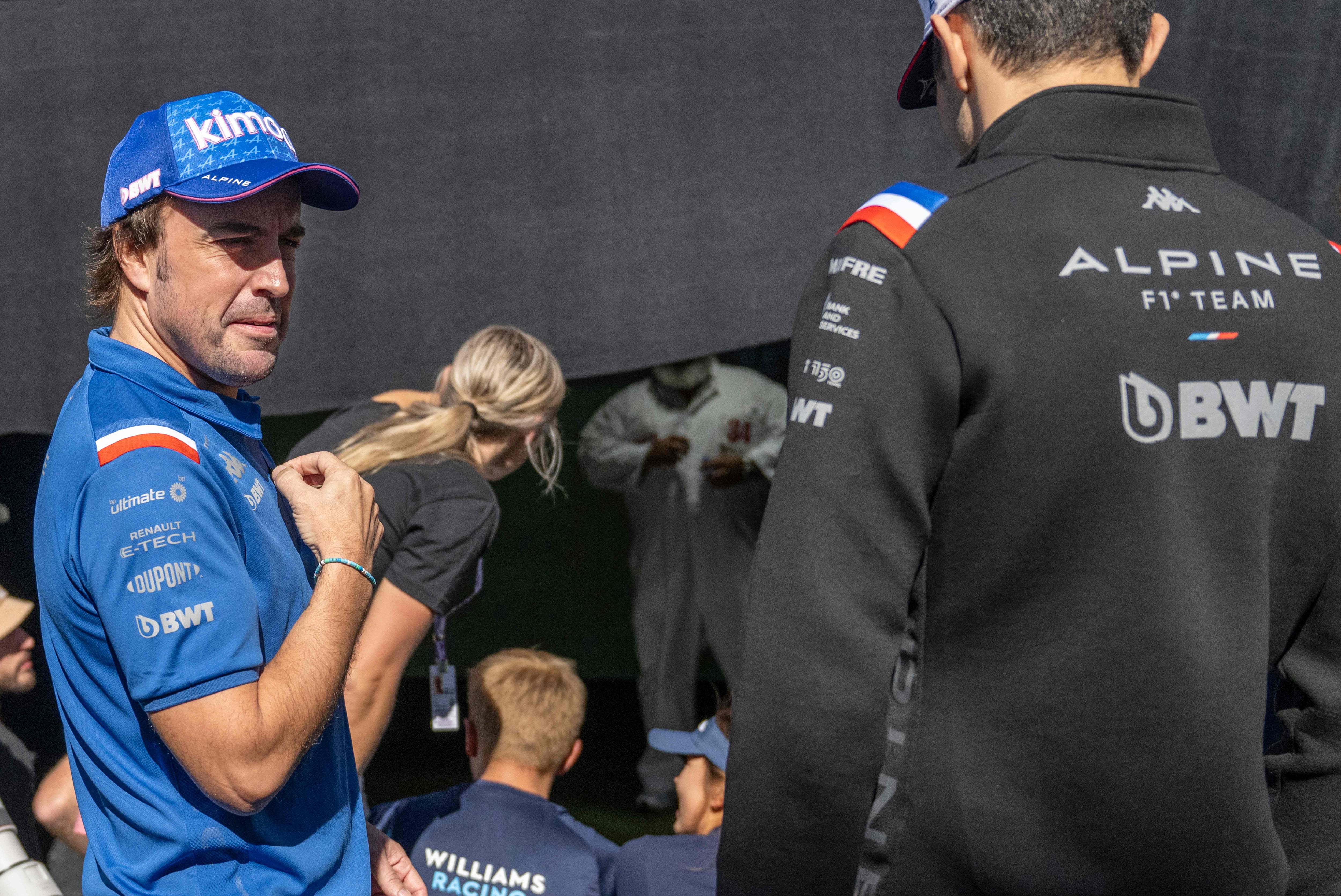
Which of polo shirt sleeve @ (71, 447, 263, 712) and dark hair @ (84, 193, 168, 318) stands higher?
dark hair @ (84, 193, 168, 318)

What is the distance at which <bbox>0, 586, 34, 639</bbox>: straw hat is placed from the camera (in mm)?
2613

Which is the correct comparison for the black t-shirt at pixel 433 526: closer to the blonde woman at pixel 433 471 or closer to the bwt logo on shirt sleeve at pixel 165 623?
the blonde woman at pixel 433 471

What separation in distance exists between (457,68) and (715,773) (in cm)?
158

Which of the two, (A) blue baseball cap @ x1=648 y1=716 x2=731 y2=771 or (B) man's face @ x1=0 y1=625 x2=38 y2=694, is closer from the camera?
(A) blue baseball cap @ x1=648 y1=716 x2=731 y2=771

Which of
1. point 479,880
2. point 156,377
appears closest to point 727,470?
point 479,880

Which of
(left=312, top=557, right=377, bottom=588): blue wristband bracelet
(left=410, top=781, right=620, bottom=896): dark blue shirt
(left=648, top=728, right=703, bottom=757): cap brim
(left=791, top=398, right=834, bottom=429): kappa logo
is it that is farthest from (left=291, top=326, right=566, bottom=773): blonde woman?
(left=791, top=398, right=834, bottom=429): kappa logo

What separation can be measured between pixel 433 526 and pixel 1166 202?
1.73 m

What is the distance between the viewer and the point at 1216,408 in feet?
3.31

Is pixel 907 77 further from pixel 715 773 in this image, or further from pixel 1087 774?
pixel 715 773

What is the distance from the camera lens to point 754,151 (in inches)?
94.3

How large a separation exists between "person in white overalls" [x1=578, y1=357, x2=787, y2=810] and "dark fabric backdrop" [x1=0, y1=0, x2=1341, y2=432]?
197 centimetres

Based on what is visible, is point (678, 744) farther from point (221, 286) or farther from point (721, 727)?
point (221, 286)

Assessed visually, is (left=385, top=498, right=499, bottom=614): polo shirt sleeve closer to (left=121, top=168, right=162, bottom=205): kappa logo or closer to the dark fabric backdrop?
the dark fabric backdrop

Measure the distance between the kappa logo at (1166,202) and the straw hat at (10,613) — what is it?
8.42 feet
